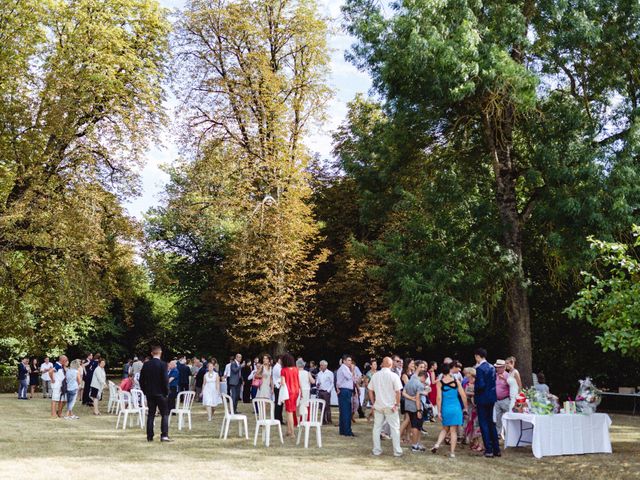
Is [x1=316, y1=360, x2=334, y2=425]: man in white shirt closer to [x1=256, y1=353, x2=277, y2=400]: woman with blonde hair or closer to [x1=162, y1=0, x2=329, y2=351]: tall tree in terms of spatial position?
[x1=256, y1=353, x2=277, y2=400]: woman with blonde hair

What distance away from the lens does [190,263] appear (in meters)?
39.1

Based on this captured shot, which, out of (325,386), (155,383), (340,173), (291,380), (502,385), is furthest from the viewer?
(340,173)

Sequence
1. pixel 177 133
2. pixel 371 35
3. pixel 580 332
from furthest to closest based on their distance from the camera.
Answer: pixel 177 133 < pixel 580 332 < pixel 371 35

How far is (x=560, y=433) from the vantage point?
12125 mm

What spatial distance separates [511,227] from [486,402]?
304 inches

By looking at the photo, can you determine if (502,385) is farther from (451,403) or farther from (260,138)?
(260,138)

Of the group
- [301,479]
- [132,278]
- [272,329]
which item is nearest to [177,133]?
[132,278]

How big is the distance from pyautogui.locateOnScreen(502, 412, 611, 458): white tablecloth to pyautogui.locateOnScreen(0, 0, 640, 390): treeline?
5.46 ft

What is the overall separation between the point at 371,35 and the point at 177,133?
47.5 ft

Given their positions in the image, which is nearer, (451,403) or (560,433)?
(451,403)

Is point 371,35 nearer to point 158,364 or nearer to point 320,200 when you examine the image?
point 158,364

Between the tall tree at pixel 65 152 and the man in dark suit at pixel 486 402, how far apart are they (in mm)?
14617

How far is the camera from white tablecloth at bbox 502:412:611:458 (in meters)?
11.9

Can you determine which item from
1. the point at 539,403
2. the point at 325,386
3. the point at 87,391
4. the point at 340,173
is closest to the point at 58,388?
the point at 87,391
